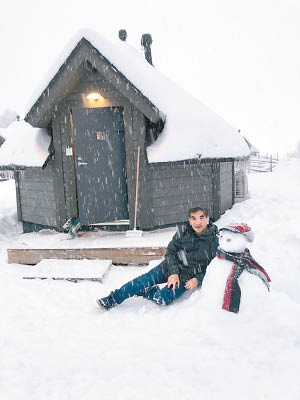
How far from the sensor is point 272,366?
2.64 meters

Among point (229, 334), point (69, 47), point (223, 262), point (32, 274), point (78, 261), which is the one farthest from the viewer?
point (69, 47)

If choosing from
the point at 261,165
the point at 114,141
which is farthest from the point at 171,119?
the point at 261,165

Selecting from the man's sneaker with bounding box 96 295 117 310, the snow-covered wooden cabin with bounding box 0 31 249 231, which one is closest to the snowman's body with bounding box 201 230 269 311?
the man's sneaker with bounding box 96 295 117 310

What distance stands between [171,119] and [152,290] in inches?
156

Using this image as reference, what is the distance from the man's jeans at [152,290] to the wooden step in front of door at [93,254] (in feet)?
5.22

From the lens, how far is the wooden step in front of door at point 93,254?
5.67m

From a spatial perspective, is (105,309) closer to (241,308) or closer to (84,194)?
(241,308)

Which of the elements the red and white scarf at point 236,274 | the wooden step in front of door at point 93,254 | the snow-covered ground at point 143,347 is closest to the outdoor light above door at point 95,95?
the wooden step in front of door at point 93,254

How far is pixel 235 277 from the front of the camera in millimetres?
3232

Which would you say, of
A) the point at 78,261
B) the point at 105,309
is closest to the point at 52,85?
the point at 78,261

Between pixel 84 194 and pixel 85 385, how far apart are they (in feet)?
15.4

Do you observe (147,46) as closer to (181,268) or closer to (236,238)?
(181,268)

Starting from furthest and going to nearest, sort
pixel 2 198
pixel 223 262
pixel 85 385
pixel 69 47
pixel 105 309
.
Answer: pixel 2 198 < pixel 69 47 < pixel 105 309 < pixel 223 262 < pixel 85 385

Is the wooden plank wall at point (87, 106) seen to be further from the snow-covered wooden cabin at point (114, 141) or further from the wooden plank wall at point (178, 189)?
the wooden plank wall at point (178, 189)
